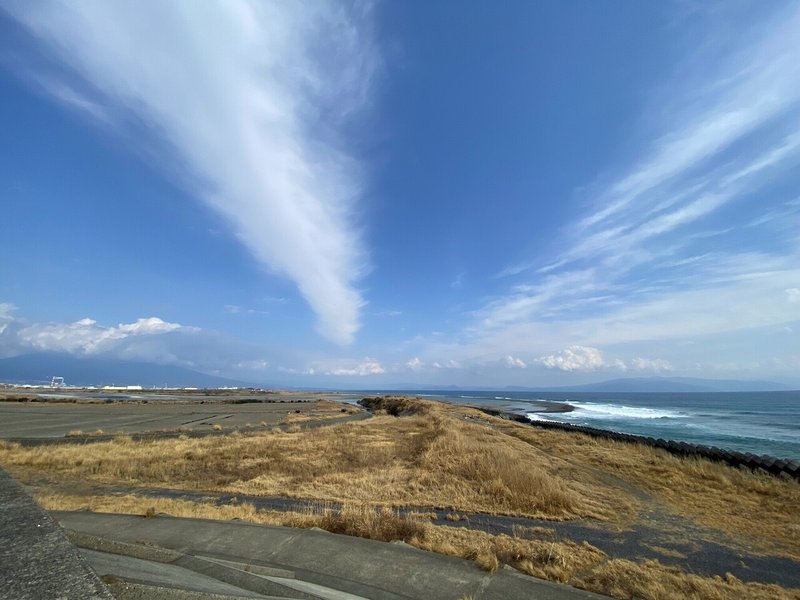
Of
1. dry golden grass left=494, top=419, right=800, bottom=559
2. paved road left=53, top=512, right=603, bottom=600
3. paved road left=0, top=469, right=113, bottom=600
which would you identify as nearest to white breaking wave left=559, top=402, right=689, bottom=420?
dry golden grass left=494, top=419, right=800, bottom=559

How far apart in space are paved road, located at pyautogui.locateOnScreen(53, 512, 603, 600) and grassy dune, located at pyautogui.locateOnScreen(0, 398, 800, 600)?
2.30ft

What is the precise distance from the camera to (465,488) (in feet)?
47.7

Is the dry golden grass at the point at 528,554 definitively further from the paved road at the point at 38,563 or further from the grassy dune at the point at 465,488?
the paved road at the point at 38,563

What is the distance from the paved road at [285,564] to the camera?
5.20 metres

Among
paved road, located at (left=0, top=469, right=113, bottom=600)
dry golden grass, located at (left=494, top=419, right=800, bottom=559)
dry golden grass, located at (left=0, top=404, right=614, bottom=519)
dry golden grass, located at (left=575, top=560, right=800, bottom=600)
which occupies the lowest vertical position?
dry golden grass, located at (left=494, top=419, right=800, bottom=559)

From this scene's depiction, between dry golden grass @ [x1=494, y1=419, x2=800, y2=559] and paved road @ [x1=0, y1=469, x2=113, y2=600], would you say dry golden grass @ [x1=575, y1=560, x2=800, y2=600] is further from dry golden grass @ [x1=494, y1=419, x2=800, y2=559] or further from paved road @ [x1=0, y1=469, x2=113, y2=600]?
paved road @ [x1=0, y1=469, x2=113, y2=600]

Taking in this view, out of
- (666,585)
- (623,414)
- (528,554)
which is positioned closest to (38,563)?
(528,554)

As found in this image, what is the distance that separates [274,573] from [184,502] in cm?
731

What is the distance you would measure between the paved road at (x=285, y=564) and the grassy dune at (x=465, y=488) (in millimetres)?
702

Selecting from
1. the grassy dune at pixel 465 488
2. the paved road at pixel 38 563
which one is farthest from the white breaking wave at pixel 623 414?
the paved road at pixel 38 563

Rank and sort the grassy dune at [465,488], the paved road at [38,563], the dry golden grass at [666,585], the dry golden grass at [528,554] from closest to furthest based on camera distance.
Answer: the paved road at [38,563] < the dry golden grass at [666,585] < the dry golden grass at [528,554] < the grassy dune at [465,488]

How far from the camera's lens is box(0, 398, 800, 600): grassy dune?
773cm

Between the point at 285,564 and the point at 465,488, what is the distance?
9.22 meters

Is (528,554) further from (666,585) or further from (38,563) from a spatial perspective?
(38,563)
